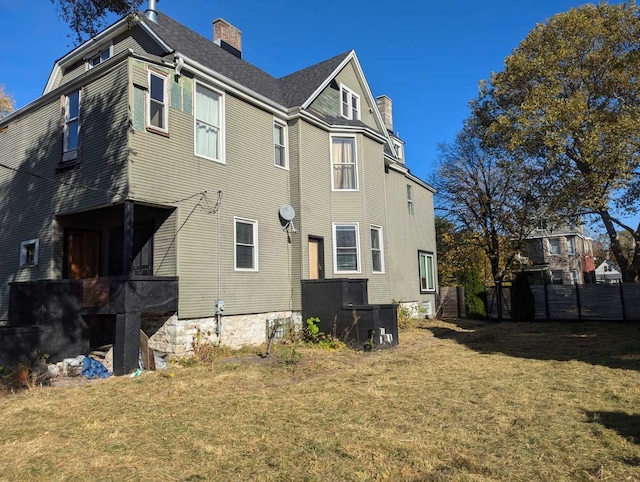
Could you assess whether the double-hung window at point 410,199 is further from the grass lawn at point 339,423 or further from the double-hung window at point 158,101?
the double-hung window at point 158,101

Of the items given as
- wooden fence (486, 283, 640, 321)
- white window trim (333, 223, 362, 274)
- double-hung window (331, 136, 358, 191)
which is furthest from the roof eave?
wooden fence (486, 283, 640, 321)

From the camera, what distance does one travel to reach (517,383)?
7797 millimetres

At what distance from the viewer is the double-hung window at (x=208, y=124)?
1166 centimetres

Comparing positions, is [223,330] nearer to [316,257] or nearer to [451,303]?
[316,257]

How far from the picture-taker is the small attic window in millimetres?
13416

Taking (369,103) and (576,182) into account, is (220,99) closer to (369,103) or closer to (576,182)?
(369,103)

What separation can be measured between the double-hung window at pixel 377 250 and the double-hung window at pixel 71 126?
9508 mm

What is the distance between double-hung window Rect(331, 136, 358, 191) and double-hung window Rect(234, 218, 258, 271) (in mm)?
3840

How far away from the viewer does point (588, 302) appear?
19.1 metres

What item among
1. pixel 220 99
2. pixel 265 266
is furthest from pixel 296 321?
pixel 220 99

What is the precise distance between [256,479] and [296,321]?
31.2 ft

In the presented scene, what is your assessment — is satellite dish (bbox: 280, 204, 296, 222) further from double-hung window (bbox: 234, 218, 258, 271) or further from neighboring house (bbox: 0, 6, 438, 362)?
double-hung window (bbox: 234, 218, 258, 271)

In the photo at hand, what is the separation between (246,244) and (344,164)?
16.4 feet

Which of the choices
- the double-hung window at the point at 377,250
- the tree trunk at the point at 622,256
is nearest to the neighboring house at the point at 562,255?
the tree trunk at the point at 622,256
